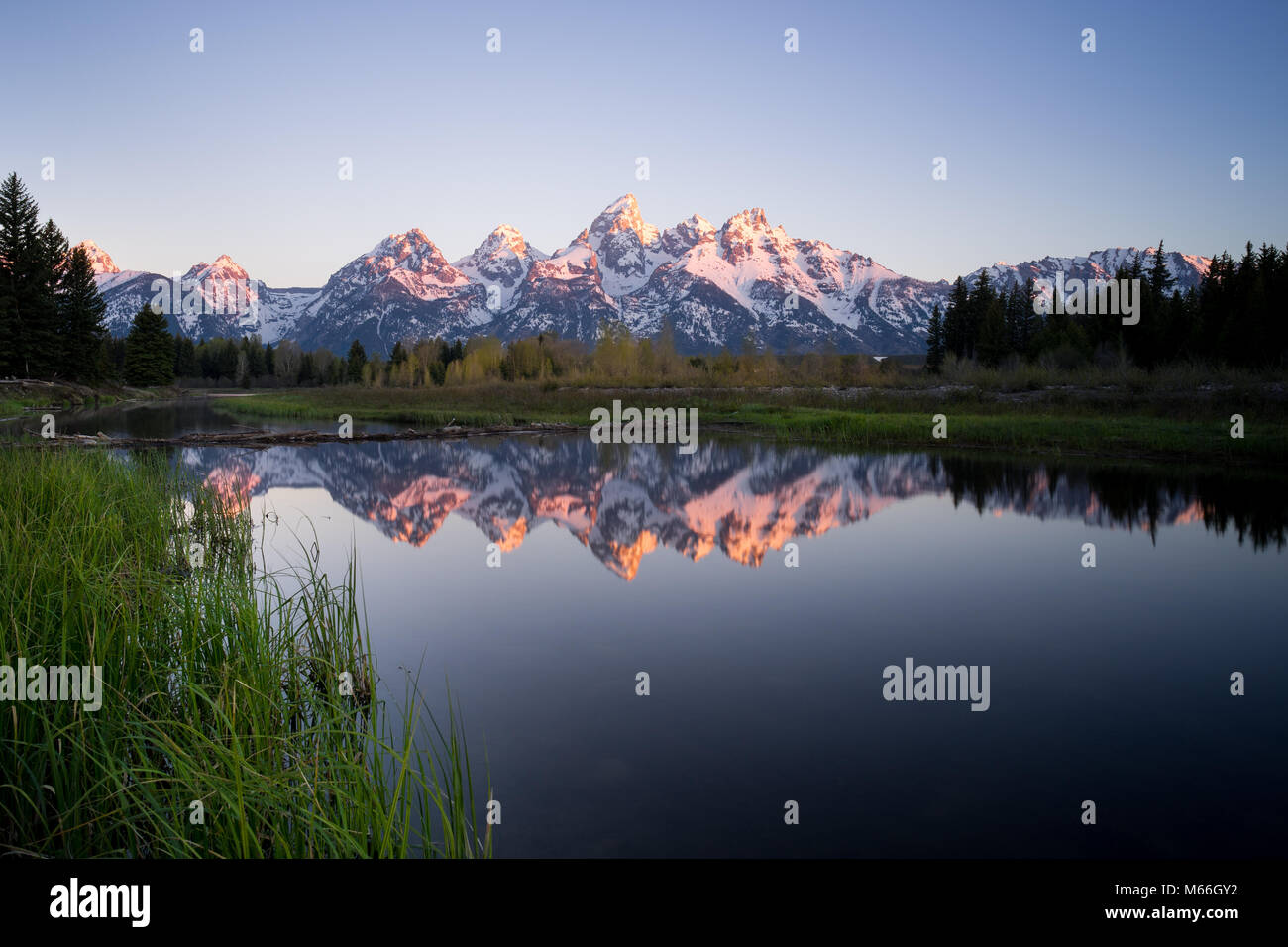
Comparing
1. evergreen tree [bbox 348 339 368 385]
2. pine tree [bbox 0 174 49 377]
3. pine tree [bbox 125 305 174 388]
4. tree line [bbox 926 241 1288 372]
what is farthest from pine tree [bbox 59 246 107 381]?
tree line [bbox 926 241 1288 372]

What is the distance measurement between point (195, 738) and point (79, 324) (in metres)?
68.0

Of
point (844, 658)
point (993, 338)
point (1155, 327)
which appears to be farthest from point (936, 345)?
point (844, 658)

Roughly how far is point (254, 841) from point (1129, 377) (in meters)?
37.6

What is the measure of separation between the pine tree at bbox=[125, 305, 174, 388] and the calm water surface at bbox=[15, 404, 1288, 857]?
66.4 meters

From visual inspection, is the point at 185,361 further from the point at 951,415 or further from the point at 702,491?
the point at 702,491

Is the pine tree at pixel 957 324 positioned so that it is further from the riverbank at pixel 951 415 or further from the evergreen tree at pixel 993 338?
the riverbank at pixel 951 415

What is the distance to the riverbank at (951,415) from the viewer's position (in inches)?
1008

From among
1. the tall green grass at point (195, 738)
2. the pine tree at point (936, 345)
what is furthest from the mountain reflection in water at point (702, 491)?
the pine tree at point (936, 345)

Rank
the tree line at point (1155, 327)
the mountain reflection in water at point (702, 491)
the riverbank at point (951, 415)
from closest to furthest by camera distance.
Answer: the mountain reflection in water at point (702, 491)
the riverbank at point (951, 415)
the tree line at point (1155, 327)

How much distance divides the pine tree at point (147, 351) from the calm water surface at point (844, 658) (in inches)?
2612

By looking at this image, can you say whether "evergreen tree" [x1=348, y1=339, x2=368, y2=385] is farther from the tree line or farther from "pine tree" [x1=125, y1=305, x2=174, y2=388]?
the tree line

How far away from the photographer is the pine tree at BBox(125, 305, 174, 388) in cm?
7219
